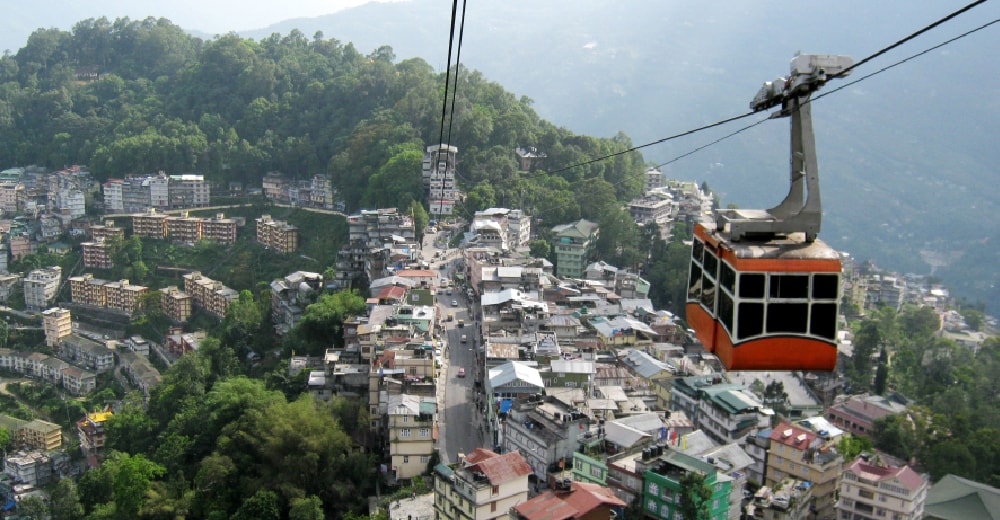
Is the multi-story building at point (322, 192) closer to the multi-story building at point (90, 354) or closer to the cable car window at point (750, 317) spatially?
the multi-story building at point (90, 354)

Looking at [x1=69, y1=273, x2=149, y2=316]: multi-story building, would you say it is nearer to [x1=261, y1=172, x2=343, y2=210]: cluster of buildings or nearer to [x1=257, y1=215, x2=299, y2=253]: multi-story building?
[x1=257, y1=215, x2=299, y2=253]: multi-story building

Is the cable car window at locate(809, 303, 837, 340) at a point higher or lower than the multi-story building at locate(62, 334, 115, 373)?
higher

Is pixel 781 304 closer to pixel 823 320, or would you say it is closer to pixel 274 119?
pixel 823 320

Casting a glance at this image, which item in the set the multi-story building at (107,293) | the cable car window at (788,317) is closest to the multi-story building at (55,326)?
the multi-story building at (107,293)

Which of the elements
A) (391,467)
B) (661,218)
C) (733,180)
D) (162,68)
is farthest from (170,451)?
(733,180)

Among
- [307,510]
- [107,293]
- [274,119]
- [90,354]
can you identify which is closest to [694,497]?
[307,510]

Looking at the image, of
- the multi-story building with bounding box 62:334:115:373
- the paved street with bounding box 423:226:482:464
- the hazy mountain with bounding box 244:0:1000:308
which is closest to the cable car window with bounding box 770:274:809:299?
the paved street with bounding box 423:226:482:464
